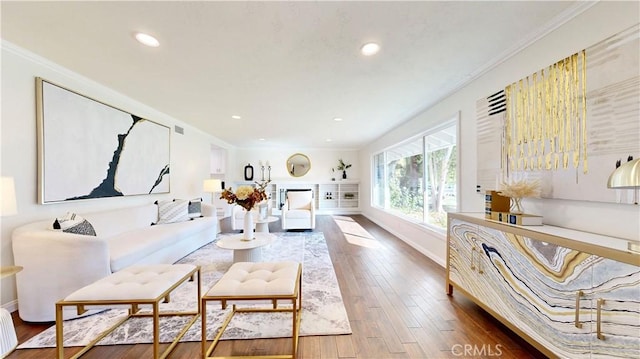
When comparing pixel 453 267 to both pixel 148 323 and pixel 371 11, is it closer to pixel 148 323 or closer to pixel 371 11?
pixel 371 11

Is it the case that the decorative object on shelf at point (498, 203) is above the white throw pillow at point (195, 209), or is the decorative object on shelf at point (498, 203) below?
above

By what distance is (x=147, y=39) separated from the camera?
187 centimetres

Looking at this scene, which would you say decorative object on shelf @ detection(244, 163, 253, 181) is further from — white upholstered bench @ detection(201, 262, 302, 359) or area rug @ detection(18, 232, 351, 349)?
white upholstered bench @ detection(201, 262, 302, 359)

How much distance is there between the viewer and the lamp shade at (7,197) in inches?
55.6

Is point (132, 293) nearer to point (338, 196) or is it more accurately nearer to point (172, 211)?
point (172, 211)

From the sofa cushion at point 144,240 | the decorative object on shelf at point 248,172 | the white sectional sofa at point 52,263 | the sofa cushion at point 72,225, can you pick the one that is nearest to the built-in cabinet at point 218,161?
the decorative object on shelf at point 248,172

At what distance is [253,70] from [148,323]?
244cm

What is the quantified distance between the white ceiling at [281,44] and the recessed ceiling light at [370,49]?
6cm

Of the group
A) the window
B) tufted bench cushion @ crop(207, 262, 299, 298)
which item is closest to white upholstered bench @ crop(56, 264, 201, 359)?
tufted bench cushion @ crop(207, 262, 299, 298)

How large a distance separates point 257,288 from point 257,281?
95mm

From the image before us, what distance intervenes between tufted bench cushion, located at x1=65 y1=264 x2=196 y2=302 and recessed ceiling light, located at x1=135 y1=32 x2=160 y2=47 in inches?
71.1

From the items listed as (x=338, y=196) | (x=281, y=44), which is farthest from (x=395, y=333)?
(x=338, y=196)

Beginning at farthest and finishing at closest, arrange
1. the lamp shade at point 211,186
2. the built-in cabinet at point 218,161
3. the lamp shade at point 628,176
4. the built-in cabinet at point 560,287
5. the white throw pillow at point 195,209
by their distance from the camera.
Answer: the built-in cabinet at point 218,161 → the lamp shade at point 211,186 → the white throw pillow at point 195,209 → the built-in cabinet at point 560,287 → the lamp shade at point 628,176

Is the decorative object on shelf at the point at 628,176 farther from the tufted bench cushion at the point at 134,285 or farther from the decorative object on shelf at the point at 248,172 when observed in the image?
the decorative object on shelf at the point at 248,172
